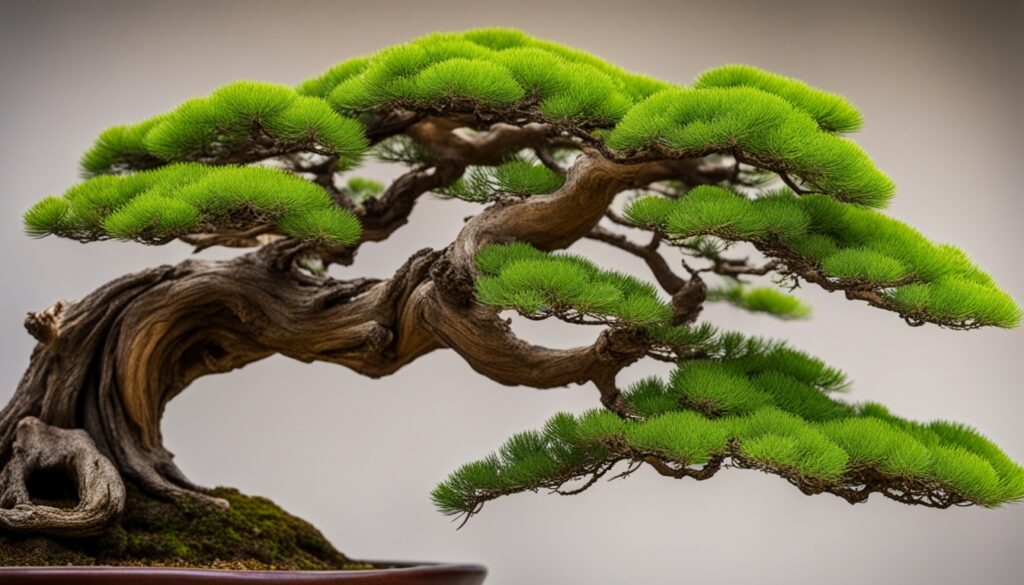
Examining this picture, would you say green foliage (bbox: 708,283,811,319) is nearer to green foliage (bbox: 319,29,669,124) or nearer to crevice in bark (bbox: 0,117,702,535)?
crevice in bark (bbox: 0,117,702,535)

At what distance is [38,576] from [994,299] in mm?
1412

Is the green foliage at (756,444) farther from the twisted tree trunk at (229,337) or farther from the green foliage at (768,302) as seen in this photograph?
the green foliage at (768,302)

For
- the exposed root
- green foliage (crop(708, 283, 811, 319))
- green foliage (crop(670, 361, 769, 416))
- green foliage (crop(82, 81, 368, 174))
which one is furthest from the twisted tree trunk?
green foliage (crop(708, 283, 811, 319))

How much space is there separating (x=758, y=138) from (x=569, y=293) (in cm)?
35

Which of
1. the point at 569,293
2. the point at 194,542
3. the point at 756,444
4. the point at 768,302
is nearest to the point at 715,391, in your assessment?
the point at 756,444

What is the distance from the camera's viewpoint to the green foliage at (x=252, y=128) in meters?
1.97

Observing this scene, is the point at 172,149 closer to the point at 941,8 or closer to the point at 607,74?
the point at 607,74

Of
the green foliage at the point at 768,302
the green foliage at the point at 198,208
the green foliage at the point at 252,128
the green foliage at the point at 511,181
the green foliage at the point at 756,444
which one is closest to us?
the green foliage at the point at 756,444

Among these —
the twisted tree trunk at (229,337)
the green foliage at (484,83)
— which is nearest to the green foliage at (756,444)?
the twisted tree trunk at (229,337)

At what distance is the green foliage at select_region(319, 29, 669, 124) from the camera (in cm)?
191

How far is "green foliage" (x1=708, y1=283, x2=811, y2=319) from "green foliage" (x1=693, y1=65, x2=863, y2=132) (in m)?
0.68

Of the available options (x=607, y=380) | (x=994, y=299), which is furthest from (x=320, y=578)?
(x=994, y=299)

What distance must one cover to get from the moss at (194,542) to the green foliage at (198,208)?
50cm

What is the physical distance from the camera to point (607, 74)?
2.12 metres
